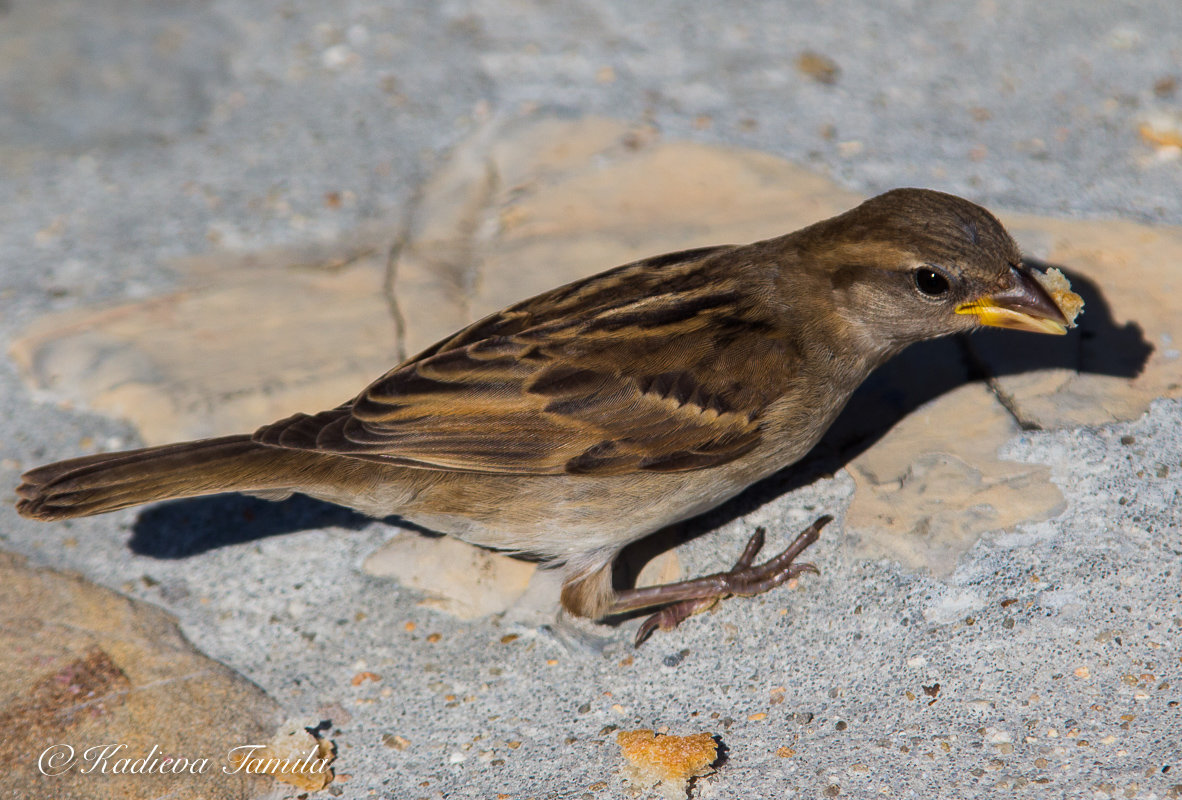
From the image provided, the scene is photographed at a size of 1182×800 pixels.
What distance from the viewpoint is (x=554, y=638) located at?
4.11 m

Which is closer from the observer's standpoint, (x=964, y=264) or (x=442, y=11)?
(x=964, y=264)

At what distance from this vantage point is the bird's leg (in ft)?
13.3

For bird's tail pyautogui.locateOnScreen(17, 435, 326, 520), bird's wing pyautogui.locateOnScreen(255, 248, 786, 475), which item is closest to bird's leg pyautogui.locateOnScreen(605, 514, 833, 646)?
bird's wing pyautogui.locateOnScreen(255, 248, 786, 475)

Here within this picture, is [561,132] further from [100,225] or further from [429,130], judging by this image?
[100,225]

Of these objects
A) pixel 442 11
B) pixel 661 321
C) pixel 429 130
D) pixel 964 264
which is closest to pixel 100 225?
pixel 429 130

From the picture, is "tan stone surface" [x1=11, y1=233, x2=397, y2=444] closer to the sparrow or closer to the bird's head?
the sparrow

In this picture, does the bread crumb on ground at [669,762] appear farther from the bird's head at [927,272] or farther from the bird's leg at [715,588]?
the bird's head at [927,272]

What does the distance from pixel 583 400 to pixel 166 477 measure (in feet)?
4.81

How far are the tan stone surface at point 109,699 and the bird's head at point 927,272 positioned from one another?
2.48 meters

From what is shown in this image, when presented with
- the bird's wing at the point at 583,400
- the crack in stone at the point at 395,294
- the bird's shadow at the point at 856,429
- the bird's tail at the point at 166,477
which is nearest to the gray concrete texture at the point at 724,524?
the bird's shadow at the point at 856,429

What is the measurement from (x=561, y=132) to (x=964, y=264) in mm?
2703

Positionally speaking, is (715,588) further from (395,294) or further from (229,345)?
(229,345)

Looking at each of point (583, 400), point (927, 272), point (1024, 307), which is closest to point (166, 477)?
point (583, 400)

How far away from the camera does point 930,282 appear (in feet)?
12.7
